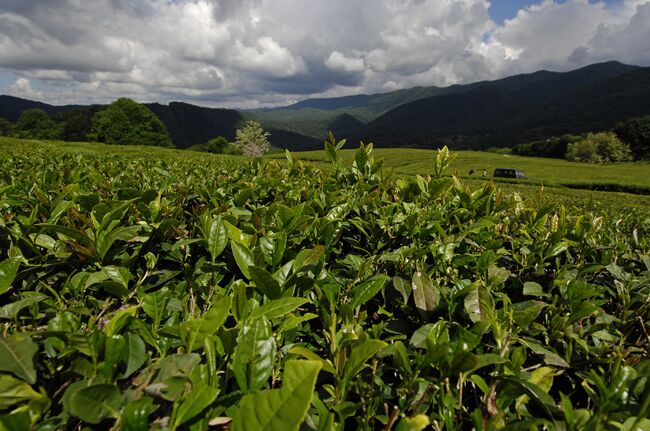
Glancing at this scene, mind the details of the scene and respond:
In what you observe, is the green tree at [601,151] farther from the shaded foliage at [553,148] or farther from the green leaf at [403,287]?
the green leaf at [403,287]

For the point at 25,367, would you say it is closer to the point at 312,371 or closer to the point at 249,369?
the point at 249,369

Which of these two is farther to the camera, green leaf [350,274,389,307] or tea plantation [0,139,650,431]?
green leaf [350,274,389,307]

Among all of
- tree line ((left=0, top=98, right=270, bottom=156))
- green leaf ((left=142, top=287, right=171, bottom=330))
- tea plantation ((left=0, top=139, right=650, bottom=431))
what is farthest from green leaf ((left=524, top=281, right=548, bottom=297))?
tree line ((left=0, top=98, right=270, bottom=156))

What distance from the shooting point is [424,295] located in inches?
54.8

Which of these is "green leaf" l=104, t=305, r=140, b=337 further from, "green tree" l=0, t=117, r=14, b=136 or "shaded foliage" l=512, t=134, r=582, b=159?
"green tree" l=0, t=117, r=14, b=136

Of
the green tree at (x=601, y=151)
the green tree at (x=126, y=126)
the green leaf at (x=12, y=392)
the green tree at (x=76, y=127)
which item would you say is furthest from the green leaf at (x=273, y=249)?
the green tree at (x=76, y=127)

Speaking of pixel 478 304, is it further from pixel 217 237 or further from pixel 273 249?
pixel 217 237

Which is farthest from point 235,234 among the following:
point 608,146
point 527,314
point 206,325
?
point 608,146

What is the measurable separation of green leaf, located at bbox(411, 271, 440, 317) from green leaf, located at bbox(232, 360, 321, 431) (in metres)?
0.76

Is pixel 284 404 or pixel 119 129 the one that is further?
pixel 119 129

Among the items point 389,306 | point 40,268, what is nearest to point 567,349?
point 389,306

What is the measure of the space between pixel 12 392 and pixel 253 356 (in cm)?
57

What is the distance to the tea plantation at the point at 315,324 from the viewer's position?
90 cm

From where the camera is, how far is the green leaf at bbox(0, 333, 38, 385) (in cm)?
88
